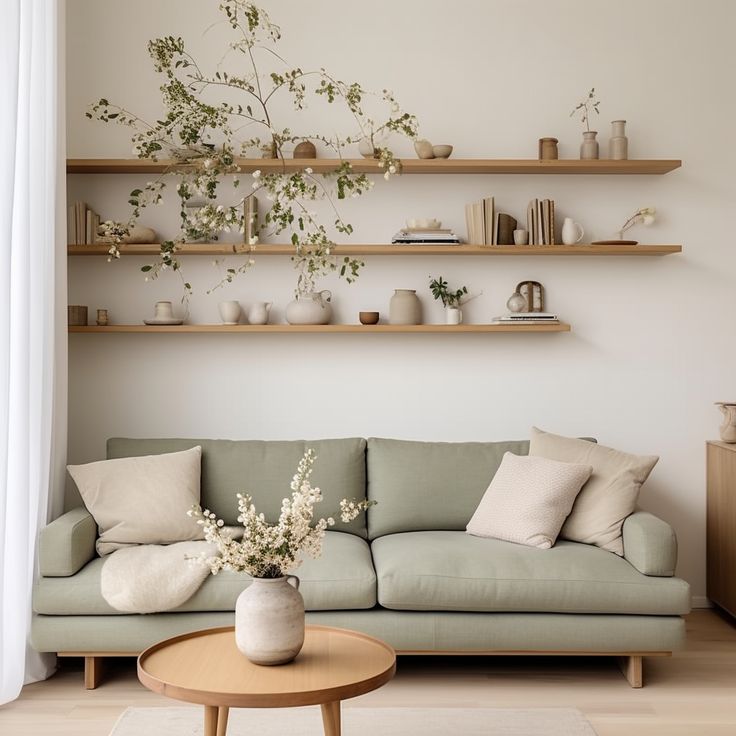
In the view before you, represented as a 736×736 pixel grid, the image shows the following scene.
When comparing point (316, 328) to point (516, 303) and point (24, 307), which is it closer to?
point (516, 303)

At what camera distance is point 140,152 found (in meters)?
4.29

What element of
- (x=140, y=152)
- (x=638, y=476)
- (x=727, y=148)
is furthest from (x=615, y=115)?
(x=140, y=152)

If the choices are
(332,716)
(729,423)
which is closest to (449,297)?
(729,423)

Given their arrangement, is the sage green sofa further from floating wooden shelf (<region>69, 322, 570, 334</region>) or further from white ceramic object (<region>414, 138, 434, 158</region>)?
white ceramic object (<region>414, 138, 434, 158</region>)

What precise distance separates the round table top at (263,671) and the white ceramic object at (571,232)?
7.79 feet

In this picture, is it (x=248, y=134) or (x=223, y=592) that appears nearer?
(x=223, y=592)

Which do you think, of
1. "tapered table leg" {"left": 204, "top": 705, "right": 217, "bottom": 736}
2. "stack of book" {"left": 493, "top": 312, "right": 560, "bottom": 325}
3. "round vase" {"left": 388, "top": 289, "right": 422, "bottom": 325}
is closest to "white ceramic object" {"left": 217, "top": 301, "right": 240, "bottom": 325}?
"round vase" {"left": 388, "top": 289, "right": 422, "bottom": 325}

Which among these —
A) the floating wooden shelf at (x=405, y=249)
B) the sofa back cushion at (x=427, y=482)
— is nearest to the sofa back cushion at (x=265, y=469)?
the sofa back cushion at (x=427, y=482)

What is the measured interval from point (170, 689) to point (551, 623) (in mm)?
1577

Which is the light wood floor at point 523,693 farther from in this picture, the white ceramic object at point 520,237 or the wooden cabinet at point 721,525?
the white ceramic object at point 520,237

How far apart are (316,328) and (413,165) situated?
89cm

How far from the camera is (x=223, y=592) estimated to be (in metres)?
3.29

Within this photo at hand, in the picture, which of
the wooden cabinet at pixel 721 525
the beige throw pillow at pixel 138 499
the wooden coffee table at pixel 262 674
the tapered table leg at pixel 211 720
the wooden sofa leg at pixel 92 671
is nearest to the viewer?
the wooden coffee table at pixel 262 674

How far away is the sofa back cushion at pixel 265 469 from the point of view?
3.96 m
